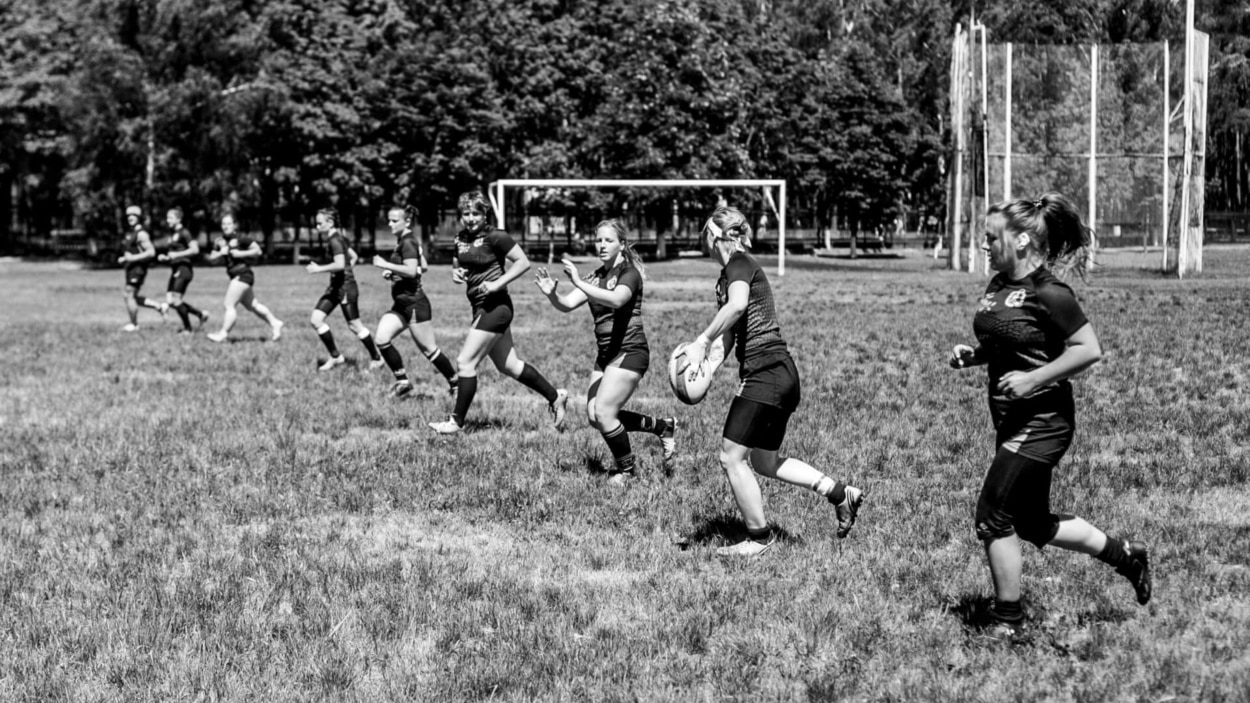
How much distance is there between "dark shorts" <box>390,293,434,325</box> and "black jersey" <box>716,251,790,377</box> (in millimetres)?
6706

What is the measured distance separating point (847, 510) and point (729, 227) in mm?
1645

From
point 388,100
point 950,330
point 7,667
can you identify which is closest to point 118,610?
point 7,667

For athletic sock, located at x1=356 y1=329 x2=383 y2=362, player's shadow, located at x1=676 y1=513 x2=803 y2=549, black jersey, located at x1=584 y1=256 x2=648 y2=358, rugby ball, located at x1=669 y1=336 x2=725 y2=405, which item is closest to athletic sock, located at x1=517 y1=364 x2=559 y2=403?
black jersey, located at x1=584 y1=256 x2=648 y2=358

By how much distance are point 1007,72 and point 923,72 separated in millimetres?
26140

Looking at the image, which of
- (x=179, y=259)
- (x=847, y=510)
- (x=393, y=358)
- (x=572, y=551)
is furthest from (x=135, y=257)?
(x=847, y=510)

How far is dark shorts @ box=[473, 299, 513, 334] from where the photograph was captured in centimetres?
1048

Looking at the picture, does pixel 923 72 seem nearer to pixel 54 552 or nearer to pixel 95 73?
pixel 95 73

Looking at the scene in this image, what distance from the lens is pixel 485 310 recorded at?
10539 mm

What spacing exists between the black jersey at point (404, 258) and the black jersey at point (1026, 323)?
26.8 ft

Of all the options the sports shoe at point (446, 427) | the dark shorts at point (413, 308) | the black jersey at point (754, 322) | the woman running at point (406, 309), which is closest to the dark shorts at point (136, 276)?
the woman running at point (406, 309)

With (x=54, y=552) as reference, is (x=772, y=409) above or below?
above

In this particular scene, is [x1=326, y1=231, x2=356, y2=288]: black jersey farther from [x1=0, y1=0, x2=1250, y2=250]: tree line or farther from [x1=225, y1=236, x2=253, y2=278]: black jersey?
[x1=0, y1=0, x2=1250, y2=250]: tree line

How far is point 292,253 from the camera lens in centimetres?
6028

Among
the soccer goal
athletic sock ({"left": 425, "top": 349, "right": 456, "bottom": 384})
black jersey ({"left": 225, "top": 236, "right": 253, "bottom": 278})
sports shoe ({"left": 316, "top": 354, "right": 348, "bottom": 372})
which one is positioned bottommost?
sports shoe ({"left": 316, "top": 354, "right": 348, "bottom": 372})
